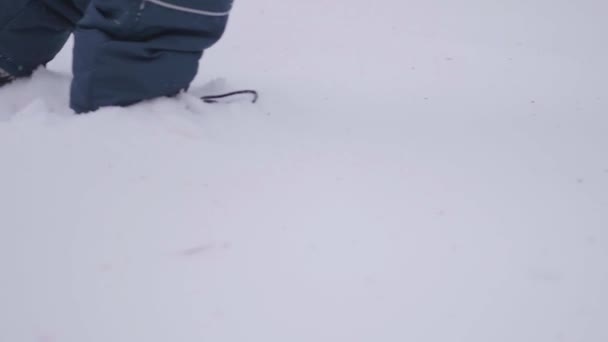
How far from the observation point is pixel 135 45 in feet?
2.61

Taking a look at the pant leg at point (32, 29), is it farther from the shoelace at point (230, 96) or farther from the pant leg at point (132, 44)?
the shoelace at point (230, 96)

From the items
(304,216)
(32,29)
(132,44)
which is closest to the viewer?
(304,216)

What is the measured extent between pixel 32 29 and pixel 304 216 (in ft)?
2.31

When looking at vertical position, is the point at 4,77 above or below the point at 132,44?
below

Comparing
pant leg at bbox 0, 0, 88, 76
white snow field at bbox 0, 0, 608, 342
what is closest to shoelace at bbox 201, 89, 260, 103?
white snow field at bbox 0, 0, 608, 342

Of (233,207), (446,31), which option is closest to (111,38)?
(233,207)

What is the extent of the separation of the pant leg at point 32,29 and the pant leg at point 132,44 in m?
0.17

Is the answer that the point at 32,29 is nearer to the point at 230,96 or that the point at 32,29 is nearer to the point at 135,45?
the point at 135,45

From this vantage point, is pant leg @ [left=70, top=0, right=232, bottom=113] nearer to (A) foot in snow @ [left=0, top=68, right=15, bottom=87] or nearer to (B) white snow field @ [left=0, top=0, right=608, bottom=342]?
(B) white snow field @ [left=0, top=0, right=608, bottom=342]

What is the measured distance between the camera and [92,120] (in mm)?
783

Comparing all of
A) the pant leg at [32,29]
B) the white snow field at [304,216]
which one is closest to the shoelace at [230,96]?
the white snow field at [304,216]

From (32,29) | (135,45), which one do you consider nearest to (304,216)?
(135,45)

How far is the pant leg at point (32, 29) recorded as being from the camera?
2.95 feet

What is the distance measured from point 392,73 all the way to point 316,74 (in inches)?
8.2
